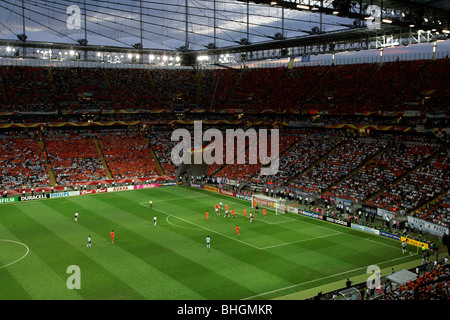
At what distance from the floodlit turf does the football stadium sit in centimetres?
18

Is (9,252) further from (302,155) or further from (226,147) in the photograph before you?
(226,147)

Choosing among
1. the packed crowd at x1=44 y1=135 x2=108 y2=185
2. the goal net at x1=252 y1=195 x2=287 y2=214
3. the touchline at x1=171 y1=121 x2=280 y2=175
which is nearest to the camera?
the goal net at x1=252 y1=195 x2=287 y2=214

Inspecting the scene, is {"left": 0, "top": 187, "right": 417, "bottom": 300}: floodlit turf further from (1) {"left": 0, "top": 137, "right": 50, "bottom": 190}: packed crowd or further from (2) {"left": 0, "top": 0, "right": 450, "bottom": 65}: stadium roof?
(2) {"left": 0, "top": 0, "right": 450, "bottom": 65}: stadium roof

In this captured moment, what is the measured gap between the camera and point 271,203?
147 ft

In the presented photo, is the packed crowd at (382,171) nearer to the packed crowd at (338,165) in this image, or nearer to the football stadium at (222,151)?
the football stadium at (222,151)

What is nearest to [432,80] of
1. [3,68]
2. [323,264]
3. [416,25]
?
[416,25]

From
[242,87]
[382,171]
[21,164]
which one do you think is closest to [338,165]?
[382,171]

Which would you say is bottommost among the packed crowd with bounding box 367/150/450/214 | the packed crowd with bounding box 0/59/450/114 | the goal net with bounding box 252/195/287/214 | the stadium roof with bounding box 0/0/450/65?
the goal net with bounding box 252/195/287/214

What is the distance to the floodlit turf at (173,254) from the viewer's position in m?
24.3

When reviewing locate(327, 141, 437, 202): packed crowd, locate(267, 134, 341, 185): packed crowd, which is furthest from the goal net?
locate(267, 134, 341, 185): packed crowd

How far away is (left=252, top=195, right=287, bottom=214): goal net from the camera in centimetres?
4369

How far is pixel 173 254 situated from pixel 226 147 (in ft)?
120

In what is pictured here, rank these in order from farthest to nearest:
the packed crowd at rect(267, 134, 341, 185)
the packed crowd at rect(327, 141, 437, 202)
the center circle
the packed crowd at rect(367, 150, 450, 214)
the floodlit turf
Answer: the packed crowd at rect(267, 134, 341, 185) < the packed crowd at rect(327, 141, 437, 202) < the packed crowd at rect(367, 150, 450, 214) < the center circle < the floodlit turf

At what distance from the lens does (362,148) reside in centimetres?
5269
